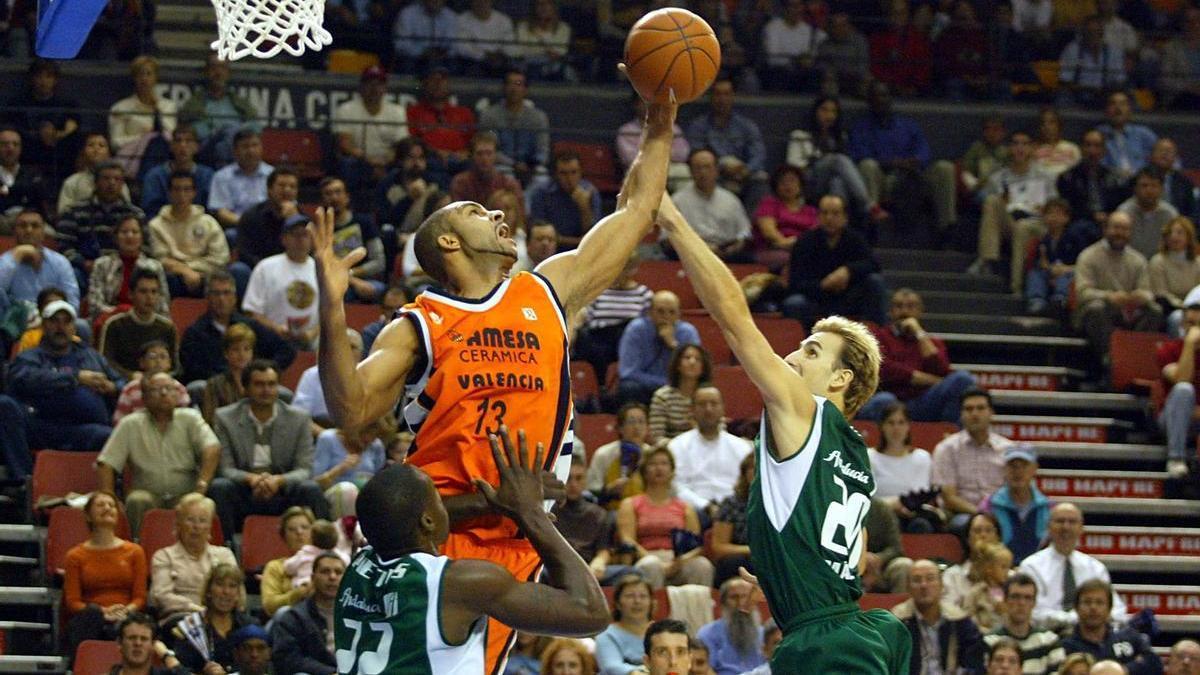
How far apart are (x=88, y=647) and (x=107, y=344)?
9.77 ft

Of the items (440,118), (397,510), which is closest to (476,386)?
(397,510)

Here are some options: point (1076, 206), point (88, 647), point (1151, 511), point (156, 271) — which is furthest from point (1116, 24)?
point (88, 647)

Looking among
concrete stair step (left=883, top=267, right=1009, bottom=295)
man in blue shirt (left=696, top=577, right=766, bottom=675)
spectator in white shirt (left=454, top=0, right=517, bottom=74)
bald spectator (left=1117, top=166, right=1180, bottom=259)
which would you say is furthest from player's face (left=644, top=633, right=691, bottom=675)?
spectator in white shirt (left=454, top=0, right=517, bottom=74)

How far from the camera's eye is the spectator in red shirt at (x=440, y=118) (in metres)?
18.0

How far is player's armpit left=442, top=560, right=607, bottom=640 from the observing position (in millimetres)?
→ 5797

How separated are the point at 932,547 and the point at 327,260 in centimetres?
827

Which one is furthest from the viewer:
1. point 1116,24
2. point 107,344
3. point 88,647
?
point 1116,24

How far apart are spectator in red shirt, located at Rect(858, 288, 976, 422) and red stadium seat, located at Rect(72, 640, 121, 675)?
6.36 m

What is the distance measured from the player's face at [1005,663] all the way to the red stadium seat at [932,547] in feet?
5.91

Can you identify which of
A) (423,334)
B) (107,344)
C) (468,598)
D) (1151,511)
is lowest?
(1151,511)

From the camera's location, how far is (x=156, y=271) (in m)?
14.3

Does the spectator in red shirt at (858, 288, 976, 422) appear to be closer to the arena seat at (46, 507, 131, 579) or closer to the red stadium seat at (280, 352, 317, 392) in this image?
the red stadium seat at (280, 352, 317, 392)

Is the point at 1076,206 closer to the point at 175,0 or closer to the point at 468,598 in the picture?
the point at 175,0

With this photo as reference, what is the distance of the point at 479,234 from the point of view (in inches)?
271
